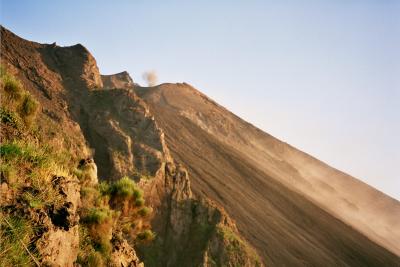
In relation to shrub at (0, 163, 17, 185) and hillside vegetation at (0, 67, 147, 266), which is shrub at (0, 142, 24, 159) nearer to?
hillside vegetation at (0, 67, 147, 266)

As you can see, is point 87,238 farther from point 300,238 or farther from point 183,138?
point 183,138

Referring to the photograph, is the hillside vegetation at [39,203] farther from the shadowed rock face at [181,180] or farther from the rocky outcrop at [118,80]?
the rocky outcrop at [118,80]

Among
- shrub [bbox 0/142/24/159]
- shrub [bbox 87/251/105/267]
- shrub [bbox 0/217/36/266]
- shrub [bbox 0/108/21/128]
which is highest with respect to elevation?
shrub [bbox 0/108/21/128]

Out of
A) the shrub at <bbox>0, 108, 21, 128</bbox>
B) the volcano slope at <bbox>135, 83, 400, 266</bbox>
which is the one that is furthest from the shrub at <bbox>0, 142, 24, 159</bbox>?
the volcano slope at <bbox>135, 83, 400, 266</bbox>

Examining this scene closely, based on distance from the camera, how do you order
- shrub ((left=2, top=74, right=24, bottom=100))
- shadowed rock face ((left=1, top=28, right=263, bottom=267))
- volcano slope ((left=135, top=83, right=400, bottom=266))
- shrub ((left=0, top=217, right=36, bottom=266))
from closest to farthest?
shrub ((left=0, top=217, right=36, bottom=266))
shrub ((left=2, top=74, right=24, bottom=100))
shadowed rock face ((left=1, top=28, right=263, bottom=267))
volcano slope ((left=135, top=83, right=400, bottom=266))

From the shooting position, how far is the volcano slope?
37.7m

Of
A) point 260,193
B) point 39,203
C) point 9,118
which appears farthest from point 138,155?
point 39,203

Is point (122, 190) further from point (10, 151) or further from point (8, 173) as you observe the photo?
point (8, 173)

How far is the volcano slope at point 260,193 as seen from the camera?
37.7 metres

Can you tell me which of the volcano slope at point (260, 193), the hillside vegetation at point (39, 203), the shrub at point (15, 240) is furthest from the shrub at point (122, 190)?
the volcano slope at point (260, 193)

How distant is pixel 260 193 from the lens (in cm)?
4916

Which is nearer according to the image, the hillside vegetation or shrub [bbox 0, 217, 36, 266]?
shrub [bbox 0, 217, 36, 266]

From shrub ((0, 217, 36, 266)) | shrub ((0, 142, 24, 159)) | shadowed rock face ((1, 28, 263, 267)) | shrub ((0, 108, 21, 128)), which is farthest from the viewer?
shadowed rock face ((1, 28, 263, 267))

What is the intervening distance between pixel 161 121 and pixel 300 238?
75.2 ft
